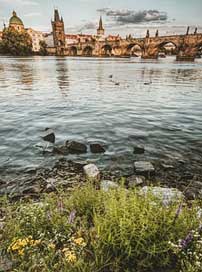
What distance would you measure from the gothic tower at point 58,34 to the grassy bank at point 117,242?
540 feet

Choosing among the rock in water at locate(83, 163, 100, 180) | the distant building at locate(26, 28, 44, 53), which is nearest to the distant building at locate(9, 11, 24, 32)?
the distant building at locate(26, 28, 44, 53)

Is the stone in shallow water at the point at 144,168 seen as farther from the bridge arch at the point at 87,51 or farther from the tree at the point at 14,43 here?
the bridge arch at the point at 87,51

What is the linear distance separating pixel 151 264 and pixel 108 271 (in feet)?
1.57

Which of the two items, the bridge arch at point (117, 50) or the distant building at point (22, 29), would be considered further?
the distant building at point (22, 29)

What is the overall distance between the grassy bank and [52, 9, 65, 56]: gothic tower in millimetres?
164468

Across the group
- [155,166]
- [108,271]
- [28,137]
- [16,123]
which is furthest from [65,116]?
[108,271]

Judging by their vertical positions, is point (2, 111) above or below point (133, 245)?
below

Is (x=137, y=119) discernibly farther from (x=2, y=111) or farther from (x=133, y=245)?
(x=133, y=245)

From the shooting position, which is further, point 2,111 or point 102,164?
point 2,111

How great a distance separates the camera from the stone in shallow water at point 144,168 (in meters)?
5.29

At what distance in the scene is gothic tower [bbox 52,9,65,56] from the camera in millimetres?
152125

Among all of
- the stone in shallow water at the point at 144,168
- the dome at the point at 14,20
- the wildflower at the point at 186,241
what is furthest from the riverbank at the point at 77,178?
the dome at the point at 14,20

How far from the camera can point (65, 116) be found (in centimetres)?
1007

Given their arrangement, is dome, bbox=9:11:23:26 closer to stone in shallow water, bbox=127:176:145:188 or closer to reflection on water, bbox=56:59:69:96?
reflection on water, bbox=56:59:69:96
